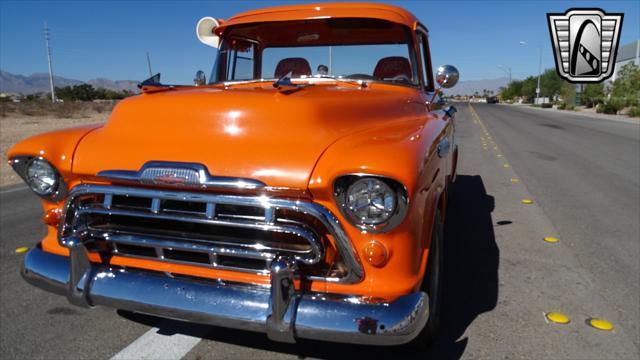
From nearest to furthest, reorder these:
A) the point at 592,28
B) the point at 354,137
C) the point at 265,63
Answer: the point at 354,137 → the point at 265,63 → the point at 592,28

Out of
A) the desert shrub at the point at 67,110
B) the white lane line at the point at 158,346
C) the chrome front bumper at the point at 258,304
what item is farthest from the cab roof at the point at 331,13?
→ the desert shrub at the point at 67,110

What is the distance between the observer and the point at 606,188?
265 inches

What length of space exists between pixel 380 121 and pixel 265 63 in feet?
5.83

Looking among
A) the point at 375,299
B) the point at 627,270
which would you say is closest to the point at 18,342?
the point at 375,299

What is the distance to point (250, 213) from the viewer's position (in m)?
2.09

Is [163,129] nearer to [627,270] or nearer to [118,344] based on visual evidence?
[118,344]

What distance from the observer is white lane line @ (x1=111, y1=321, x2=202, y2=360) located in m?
2.51

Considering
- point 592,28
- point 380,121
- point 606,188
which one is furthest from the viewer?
point 592,28

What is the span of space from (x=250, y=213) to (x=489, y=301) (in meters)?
1.84

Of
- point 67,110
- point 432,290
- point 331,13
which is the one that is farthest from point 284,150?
point 67,110

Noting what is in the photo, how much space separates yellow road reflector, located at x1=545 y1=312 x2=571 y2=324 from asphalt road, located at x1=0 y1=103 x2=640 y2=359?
4 cm

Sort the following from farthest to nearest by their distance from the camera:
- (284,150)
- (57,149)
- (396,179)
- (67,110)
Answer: (67,110) → (57,149) → (284,150) → (396,179)

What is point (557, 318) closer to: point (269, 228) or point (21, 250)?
point (269, 228)

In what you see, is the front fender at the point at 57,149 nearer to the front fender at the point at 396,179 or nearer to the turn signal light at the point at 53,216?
the turn signal light at the point at 53,216
